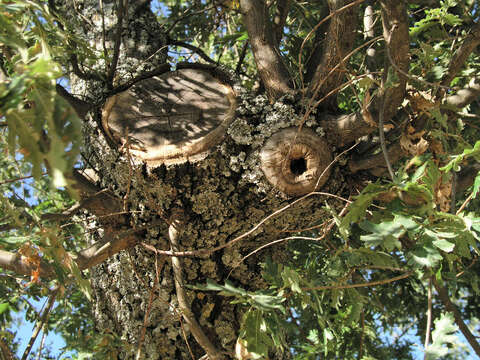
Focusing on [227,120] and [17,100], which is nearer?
[17,100]

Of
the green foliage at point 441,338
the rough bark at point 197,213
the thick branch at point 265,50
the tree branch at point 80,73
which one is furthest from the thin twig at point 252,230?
the tree branch at point 80,73

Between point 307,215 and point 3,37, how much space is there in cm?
138

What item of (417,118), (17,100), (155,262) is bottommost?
(17,100)

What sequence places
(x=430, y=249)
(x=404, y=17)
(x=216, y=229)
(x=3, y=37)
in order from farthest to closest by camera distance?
1. (x=216, y=229)
2. (x=404, y=17)
3. (x=430, y=249)
4. (x=3, y=37)

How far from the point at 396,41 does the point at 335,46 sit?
346 millimetres

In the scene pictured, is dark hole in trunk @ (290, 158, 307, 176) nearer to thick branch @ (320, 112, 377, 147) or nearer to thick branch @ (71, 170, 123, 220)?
thick branch @ (320, 112, 377, 147)

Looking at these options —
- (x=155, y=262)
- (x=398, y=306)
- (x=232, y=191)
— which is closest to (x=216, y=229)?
(x=232, y=191)

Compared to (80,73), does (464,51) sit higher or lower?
lower

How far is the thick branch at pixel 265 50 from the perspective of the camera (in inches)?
85.1

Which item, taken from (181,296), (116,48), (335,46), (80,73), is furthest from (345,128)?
(80,73)

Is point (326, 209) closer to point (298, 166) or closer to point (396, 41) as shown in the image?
point (298, 166)

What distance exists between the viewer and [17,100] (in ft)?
3.48

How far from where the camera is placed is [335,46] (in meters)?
2.02

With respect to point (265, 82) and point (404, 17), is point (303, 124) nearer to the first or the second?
point (265, 82)
